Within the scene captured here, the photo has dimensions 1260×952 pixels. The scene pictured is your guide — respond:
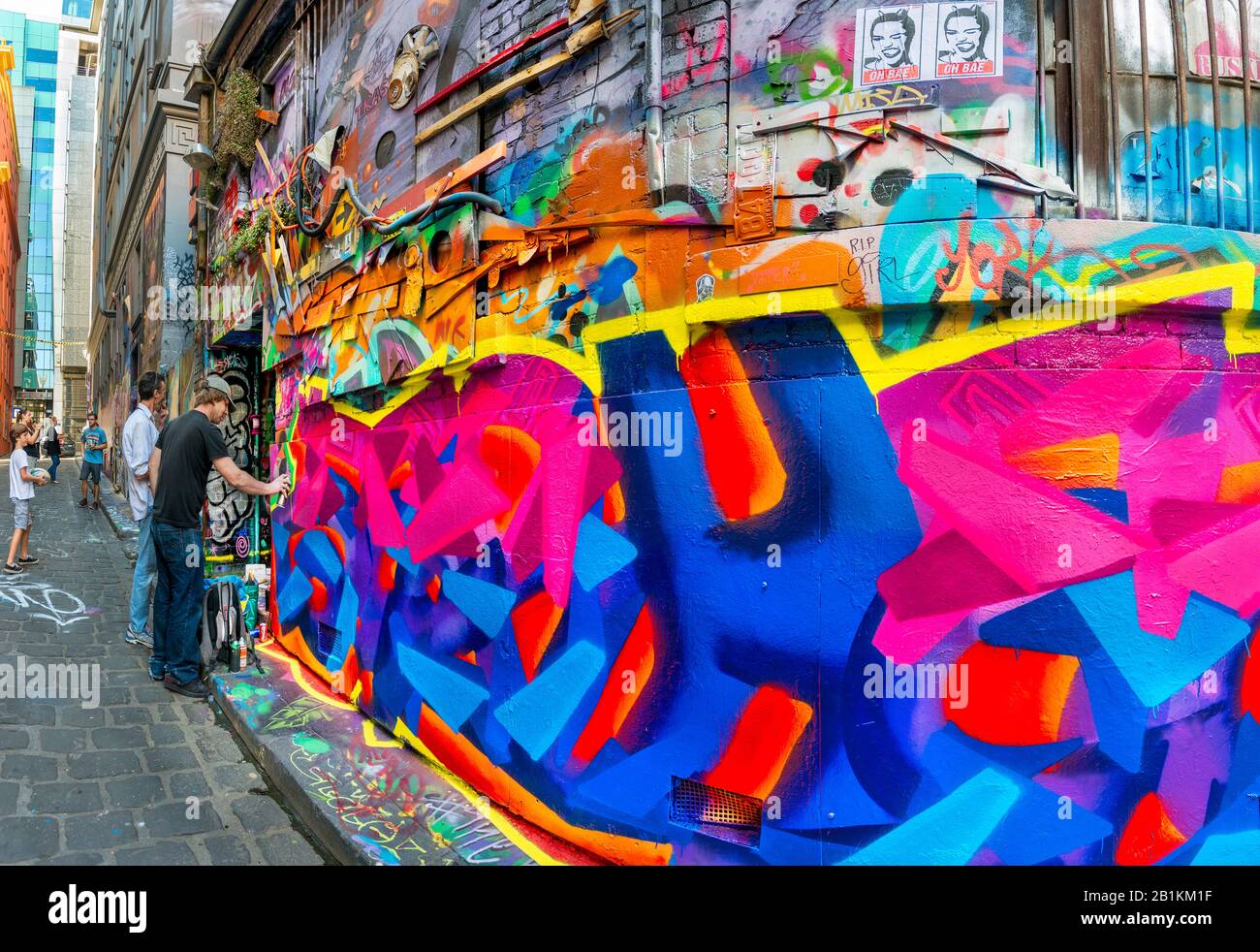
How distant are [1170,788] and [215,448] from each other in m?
5.76

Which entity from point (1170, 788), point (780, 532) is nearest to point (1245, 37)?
point (780, 532)

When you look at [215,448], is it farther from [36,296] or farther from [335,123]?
[36,296]

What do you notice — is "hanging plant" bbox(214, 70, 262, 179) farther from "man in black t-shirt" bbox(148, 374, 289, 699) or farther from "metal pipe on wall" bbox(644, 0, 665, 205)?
"metal pipe on wall" bbox(644, 0, 665, 205)

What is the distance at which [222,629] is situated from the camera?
5.88m

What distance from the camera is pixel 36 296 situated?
2361 inches

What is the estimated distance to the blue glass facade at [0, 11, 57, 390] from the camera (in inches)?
2269

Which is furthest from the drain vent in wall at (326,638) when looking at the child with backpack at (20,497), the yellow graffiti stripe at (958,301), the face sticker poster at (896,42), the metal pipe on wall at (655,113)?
the child with backpack at (20,497)

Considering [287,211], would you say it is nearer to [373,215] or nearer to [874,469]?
[373,215]

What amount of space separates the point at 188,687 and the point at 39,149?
71846 millimetres

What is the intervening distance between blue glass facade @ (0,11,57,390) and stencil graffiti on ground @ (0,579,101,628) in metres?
63.6

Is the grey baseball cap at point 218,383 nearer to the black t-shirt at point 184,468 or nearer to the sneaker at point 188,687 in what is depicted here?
the black t-shirt at point 184,468

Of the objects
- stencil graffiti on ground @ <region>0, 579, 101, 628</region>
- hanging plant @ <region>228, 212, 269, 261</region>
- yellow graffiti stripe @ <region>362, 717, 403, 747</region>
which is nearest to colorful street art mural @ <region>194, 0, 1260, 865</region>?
yellow graffiti stripe @ <region>362, 717, 403, 747</region>

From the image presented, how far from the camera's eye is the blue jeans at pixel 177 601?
5.33m

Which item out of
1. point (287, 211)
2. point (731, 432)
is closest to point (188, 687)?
point (287, 211)
